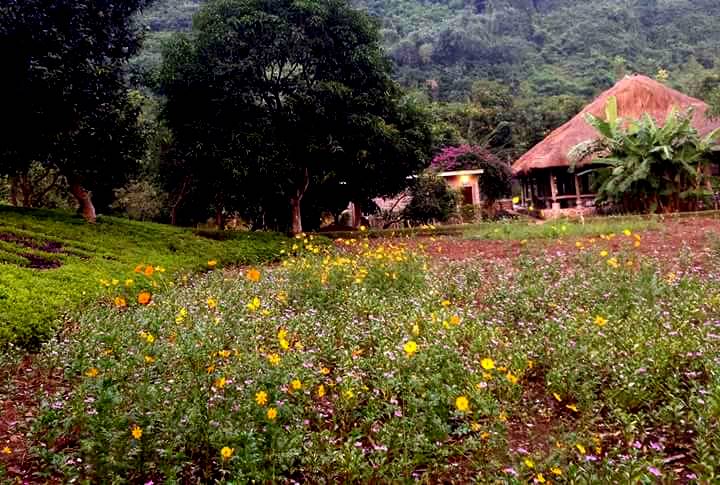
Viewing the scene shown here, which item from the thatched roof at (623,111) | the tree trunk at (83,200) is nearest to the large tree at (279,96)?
the tree trunk at (83,200)

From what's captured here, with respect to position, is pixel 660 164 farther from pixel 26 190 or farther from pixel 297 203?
pixel 26 190

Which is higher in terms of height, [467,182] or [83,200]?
[467,182]

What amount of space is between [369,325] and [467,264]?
3461 mm

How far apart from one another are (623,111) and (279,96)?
47.4 feet

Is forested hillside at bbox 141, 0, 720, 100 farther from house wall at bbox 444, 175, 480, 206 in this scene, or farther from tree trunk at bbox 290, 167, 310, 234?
tree trunk at bbox 290, 167, 310, 234

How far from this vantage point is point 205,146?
1327 centimetres

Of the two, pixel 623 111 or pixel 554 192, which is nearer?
pixel 623 111

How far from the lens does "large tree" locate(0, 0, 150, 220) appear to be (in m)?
9.87

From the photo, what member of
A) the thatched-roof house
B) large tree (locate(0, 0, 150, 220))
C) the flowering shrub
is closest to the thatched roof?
the thatched-roof house

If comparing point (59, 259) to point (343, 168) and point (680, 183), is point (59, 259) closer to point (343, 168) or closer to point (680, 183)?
point (343, 168)

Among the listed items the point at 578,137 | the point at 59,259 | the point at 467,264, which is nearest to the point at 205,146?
the point at 59,259

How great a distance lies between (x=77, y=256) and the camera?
847cm

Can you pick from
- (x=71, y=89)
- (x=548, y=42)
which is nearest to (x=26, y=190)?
(x=71, y=89)

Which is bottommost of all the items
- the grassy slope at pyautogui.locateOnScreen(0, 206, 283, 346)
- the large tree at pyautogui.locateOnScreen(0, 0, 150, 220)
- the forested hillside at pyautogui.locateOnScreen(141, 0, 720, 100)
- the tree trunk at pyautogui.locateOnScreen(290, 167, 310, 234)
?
the grassy slope at pyautogui.locateOnScreen(0, 206, 283, 346)
